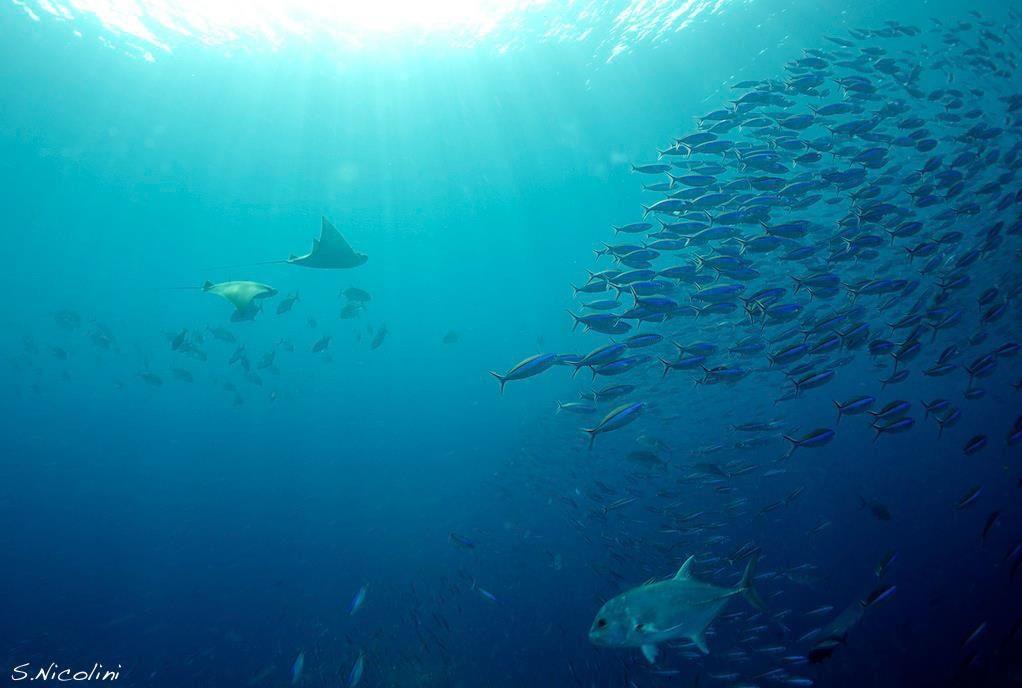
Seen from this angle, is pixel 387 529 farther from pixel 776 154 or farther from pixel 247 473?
pixel 776 154

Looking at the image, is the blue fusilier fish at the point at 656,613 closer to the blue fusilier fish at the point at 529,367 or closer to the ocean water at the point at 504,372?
the ocean water at the point at 504,372

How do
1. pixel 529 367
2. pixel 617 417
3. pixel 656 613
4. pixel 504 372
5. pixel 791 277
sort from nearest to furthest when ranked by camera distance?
1. pixel 656 613
2. pixel 529 367
3. pixel 617 417
4. pixel 791 277
5. pixel 504 372

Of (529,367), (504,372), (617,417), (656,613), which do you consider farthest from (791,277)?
(504,372)

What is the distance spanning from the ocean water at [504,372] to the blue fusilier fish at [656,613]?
0.32 m

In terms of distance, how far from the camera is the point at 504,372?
93.7 ft

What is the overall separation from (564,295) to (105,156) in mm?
47851

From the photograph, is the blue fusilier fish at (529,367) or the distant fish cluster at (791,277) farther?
the distant fish cluster at (791,277)

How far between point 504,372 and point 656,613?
80.0ft

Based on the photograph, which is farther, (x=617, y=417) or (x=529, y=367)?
(x=617, y=417)

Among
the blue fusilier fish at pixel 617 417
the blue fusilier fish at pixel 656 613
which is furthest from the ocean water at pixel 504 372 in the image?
the blue fusilier fish at pixel 617 417

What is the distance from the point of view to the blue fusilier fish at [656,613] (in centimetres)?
422

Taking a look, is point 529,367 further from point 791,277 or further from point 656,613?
point 791,277

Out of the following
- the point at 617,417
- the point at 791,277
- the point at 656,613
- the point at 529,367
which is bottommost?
the point at 656,613

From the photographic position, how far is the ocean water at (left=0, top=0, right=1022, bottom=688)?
32.1 feet
